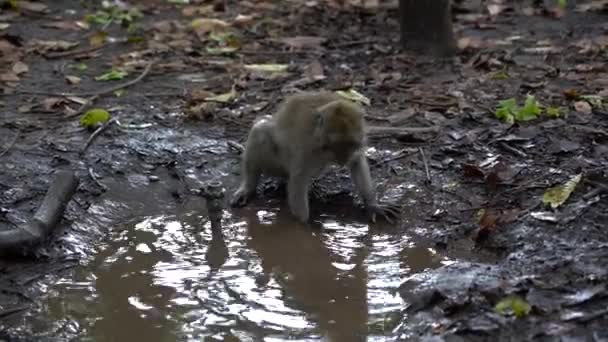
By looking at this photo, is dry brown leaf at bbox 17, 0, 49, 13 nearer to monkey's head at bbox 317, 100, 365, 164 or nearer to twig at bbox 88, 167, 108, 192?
twig at bbox 88, 167, 108, 192

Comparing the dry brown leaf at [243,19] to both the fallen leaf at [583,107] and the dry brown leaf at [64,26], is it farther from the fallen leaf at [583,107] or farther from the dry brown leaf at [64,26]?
the fallen leaf at [583,107]

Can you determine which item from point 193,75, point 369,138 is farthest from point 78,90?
point 369,138

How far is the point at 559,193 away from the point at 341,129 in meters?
1.57

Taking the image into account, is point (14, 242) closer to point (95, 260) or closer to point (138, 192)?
point (95, 260)

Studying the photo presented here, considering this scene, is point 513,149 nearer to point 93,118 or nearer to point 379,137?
point 379,137

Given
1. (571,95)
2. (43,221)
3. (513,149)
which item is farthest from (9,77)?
(571,95)

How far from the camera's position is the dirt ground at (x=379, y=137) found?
5.65m

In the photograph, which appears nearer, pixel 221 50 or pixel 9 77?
pixel 9 77

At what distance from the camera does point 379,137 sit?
840 cm

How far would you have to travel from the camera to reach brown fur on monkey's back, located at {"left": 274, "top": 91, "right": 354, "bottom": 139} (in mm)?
7133

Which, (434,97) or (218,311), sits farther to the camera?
(434,97)

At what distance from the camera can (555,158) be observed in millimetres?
7609

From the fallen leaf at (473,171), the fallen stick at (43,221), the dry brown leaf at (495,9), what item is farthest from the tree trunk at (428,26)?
the fallen stick at (43,221)

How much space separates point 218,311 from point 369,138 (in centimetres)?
295
